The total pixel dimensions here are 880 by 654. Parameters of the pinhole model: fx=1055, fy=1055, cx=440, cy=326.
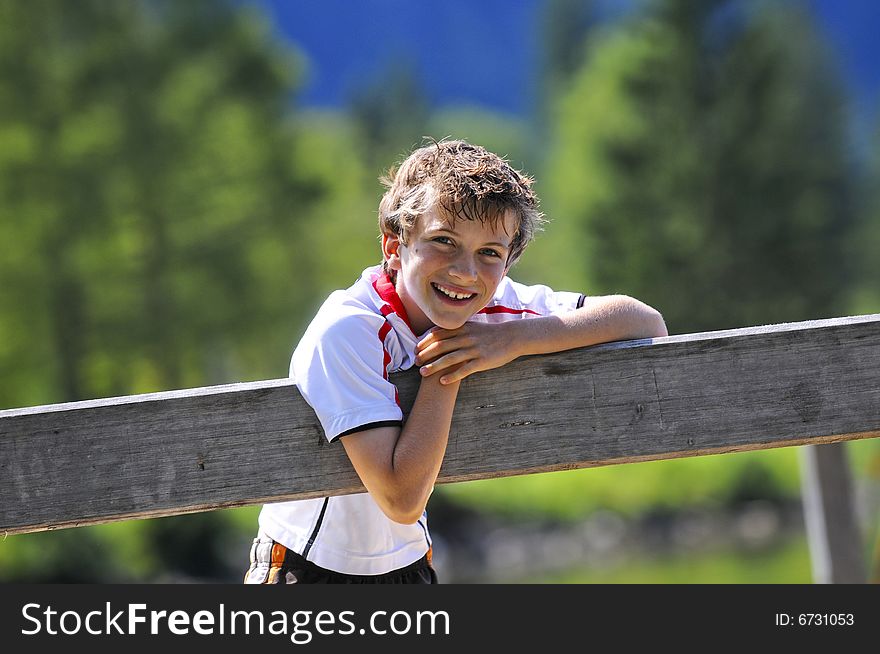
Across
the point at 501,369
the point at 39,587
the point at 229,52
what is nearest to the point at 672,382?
the point at 501,369

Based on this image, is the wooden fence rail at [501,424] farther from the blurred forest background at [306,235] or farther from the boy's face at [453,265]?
the blurred forest background at [306,235]

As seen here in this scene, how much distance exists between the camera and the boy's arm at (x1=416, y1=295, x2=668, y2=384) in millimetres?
1778

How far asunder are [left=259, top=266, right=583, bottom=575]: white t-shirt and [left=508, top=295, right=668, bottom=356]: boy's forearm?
9cm

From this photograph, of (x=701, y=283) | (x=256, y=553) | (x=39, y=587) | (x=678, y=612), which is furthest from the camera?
(x=701, y=283)

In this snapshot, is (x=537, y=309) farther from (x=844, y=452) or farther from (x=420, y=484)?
(x=844, y=452)

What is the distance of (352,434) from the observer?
5.66 ft

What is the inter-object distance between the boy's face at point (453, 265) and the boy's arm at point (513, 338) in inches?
3.1

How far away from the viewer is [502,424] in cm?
178

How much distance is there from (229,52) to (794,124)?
1247 centimetres

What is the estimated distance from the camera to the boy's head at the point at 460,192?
1.96m

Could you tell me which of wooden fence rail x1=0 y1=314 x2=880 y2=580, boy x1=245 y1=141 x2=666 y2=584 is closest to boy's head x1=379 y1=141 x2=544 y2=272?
boy x1=245 y1=141 x2=666 y2=584

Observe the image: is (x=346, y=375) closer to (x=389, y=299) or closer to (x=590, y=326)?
(x=389, y=299)

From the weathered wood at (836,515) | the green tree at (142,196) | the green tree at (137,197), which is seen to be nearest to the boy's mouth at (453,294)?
the weathered wood at (836,515)

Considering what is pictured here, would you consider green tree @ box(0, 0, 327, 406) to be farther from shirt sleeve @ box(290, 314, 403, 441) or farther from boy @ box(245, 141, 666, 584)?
shirt sleeve @ box(290, 314, 403, 441)
